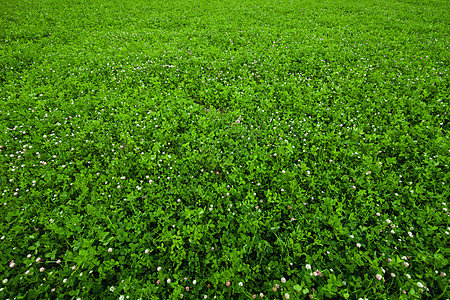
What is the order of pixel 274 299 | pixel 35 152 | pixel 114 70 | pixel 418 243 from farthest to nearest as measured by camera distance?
pixel 114 70 < pixel 35 152 < pixel 418 243 < pixel 274 299

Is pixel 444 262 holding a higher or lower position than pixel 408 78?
lower

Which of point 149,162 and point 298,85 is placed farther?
point 298,85

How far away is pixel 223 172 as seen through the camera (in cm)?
370

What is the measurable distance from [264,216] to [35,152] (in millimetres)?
4302

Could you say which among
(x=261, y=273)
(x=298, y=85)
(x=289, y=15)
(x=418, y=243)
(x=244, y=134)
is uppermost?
(x=289, y=15)

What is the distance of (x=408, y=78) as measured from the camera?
612cm

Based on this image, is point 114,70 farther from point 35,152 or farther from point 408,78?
point 408,78

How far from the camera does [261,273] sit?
2545mm

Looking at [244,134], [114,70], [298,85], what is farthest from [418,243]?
[114,70]

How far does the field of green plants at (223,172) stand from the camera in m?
2.46

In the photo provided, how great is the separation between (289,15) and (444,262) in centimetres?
1290

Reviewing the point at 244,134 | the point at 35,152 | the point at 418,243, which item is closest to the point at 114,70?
the point at 35,152

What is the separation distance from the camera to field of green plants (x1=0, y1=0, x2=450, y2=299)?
2.46 m

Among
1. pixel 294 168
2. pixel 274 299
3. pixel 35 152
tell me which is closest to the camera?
pixel 274 299
